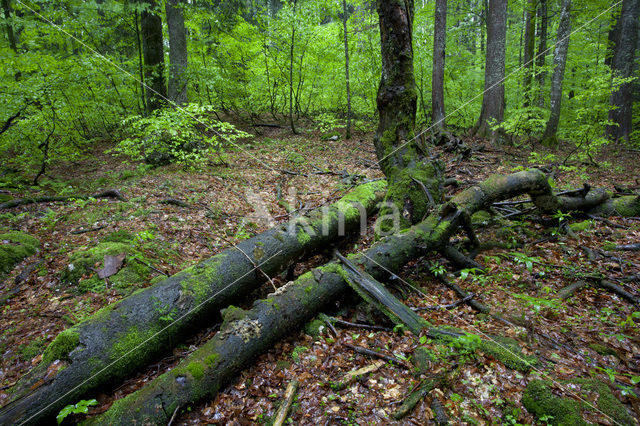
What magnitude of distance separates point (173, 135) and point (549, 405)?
8395 millimetres

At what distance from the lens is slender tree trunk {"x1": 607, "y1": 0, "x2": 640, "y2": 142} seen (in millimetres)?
9831

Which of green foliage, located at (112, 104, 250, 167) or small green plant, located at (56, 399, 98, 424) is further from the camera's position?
green foliage, located at (112, 104, 250, 167)

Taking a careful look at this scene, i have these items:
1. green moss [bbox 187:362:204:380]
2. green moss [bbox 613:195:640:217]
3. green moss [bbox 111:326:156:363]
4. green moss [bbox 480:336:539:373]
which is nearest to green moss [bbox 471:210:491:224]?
green moss [bbox 613:195:640:217]

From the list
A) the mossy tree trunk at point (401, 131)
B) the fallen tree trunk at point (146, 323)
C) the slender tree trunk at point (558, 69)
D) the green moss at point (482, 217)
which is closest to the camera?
the fallen tree trunk at point (146, 323)

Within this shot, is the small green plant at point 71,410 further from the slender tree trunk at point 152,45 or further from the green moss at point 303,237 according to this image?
the slender tree trunk at point 152,45

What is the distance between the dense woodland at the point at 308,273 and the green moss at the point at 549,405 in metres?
0.01

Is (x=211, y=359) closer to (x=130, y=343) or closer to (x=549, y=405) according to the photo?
(x=130, y=343)

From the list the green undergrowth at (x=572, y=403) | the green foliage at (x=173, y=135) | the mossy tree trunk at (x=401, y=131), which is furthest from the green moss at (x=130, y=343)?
the green foliage at (x=173, y=135)

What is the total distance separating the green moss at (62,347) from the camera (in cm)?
258

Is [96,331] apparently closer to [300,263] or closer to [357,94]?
[300,263]

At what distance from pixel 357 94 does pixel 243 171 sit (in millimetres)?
8581

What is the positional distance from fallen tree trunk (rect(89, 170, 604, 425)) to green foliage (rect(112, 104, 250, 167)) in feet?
13.6

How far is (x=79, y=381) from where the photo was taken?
2.53m

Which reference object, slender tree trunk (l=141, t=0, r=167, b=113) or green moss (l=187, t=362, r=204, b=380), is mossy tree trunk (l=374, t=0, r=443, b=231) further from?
slender tree trunk (l=141, t=0, r=167, b=113)
